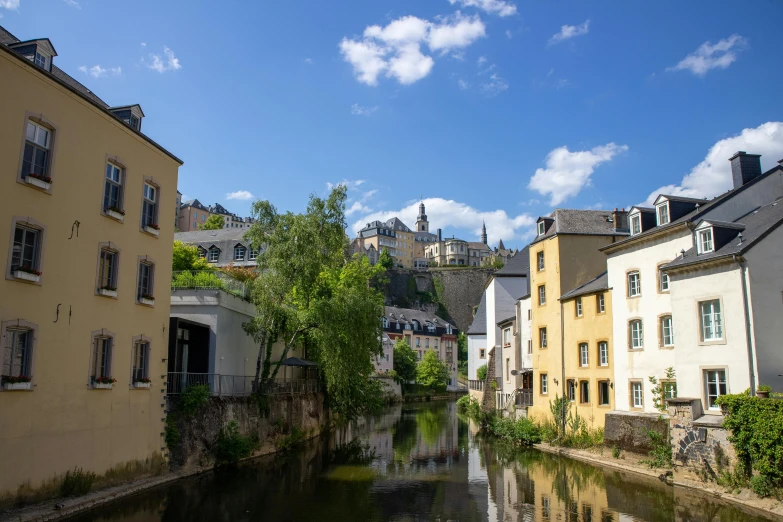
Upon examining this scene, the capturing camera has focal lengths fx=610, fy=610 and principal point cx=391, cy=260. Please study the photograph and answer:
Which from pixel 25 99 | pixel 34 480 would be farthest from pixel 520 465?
pixel 25 99

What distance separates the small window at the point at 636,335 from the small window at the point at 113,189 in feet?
66.7

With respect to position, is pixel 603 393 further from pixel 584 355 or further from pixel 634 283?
pixel 634 283

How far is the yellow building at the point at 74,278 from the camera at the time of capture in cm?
1421

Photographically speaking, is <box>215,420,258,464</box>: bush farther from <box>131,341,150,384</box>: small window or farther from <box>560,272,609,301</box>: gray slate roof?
<box>560,272,609,301</box>: gray slate roof

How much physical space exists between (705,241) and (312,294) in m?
15.8

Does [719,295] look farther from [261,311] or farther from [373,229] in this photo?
[373,229]

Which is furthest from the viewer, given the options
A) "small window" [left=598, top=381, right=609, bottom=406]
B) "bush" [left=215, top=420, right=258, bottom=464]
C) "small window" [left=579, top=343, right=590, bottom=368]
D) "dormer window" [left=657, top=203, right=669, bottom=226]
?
"small window" [left=579, top=343, right=590, bottom=368]

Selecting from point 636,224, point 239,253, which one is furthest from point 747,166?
point 239,253

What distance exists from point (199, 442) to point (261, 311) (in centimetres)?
624

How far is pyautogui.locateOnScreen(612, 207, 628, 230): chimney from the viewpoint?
1241 inches

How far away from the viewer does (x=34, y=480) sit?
14.4m

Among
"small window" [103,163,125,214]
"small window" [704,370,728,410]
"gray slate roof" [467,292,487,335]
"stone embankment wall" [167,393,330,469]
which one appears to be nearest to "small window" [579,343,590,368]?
"small window" [704,370,728,410]

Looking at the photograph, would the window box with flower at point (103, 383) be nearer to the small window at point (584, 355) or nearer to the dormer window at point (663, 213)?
the small window at point (584, 355)

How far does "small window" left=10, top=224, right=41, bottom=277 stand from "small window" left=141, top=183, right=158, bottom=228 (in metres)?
4.85
